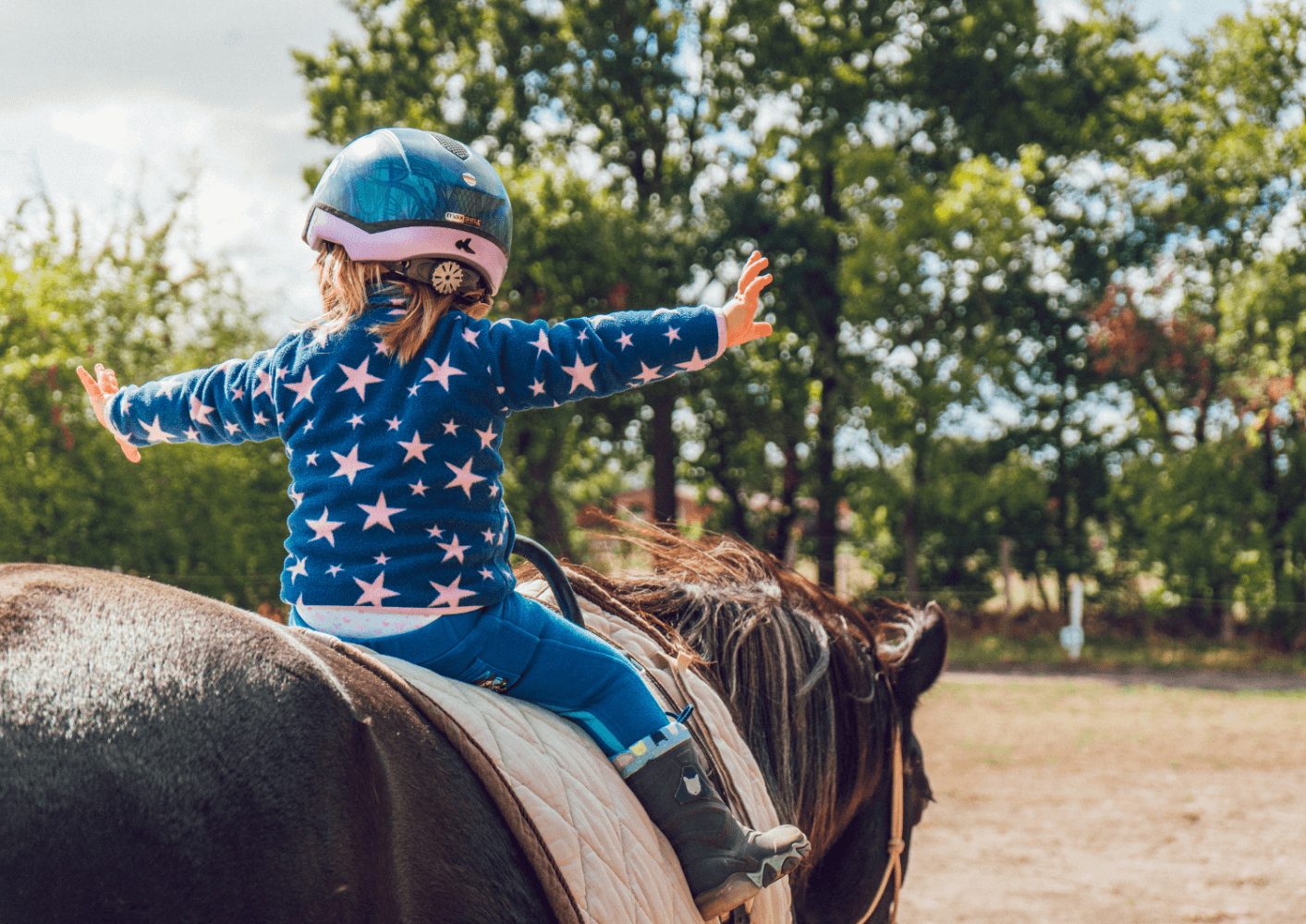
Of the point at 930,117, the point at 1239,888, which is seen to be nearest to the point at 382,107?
the point at 930,117

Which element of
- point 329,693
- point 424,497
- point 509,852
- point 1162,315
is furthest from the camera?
point 1162,315

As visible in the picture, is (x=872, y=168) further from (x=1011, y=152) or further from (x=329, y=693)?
(x=329, y=693)

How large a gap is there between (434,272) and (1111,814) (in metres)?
7.76

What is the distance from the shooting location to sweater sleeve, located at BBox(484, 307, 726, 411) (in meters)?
1.76

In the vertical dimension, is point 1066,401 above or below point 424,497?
above

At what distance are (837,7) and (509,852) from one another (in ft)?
78.6

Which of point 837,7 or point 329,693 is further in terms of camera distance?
point 837,7

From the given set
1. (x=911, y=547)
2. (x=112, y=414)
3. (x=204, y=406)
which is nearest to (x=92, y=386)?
(x=112, y=414)

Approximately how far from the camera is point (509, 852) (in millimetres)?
1445

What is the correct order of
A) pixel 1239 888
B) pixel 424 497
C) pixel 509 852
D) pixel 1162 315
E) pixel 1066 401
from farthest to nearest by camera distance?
pixel 1066 401
pixel 1162 315
pixel 1239 888
pixel 424 497
pixel 509 852

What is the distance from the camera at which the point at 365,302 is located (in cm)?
177

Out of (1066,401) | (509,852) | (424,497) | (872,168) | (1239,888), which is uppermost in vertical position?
(872,168)

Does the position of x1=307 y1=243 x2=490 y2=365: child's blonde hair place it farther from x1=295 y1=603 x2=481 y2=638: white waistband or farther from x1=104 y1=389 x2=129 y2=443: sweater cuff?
x1=104 y1=389 x2=129 y2=443: sweater cuff

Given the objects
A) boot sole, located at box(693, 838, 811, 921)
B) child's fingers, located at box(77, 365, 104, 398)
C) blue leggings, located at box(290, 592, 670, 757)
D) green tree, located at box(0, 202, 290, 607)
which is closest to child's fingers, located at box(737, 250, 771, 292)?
blue leggings, located at box(290, 592, 670, 757)
